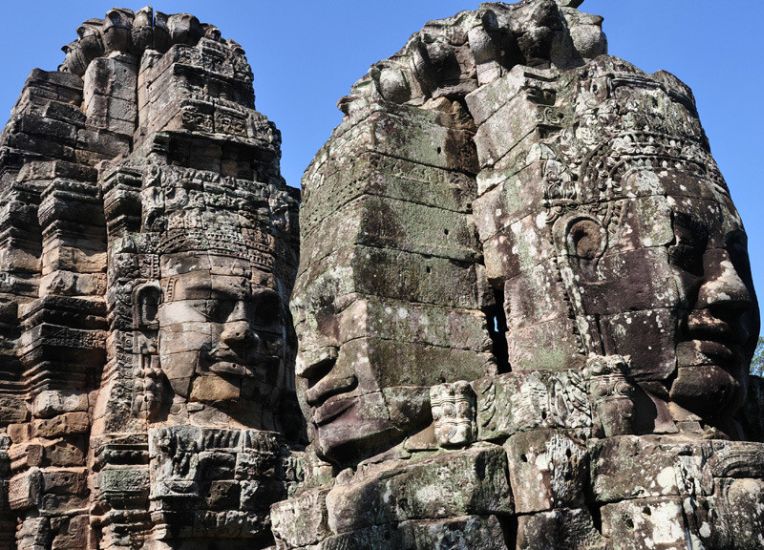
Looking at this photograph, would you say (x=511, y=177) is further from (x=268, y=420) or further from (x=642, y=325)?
(x=268, y=420)

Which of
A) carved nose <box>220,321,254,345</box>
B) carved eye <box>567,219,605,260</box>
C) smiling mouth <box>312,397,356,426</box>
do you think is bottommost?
smiling mouth <box>312,397,356,426</box>

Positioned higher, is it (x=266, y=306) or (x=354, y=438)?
(x=266, y=306)

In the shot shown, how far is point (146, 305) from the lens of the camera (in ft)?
34.8

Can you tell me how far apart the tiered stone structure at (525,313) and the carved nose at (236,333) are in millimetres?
4786

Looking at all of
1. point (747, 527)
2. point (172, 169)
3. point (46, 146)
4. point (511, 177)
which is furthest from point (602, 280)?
point (46, 146)

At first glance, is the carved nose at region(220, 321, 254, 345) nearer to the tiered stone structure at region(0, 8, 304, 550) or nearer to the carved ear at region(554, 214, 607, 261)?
the tiered stone structure at region(0, 8, 304, 550)

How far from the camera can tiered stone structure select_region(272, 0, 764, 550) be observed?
164 inches

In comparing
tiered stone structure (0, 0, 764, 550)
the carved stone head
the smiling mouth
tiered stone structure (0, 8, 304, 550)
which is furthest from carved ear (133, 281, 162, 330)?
the carved stone head

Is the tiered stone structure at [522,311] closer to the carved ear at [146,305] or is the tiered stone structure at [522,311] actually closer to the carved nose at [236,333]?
the carved nose at [236,333]

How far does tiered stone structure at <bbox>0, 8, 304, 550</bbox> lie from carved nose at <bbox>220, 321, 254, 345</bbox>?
2 cm

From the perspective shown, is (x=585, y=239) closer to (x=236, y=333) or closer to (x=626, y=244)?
(x=626, y=244)

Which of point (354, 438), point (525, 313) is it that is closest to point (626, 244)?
point (525, 313)

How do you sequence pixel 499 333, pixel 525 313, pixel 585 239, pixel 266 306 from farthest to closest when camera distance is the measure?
pixel 266 306 → pixel 499 333 → pixel 525 313 → pixel 585 239

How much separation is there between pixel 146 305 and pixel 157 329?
0.33m
